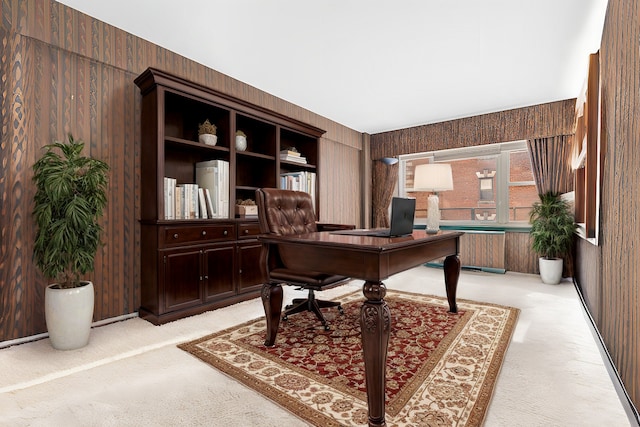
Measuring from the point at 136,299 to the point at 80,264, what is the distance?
0.81 m

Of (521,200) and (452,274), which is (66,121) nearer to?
(452,274)

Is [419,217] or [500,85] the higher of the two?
[500,85]

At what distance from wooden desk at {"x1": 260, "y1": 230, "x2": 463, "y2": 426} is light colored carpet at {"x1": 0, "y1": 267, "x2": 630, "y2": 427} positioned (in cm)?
40

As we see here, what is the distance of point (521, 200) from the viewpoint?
5.09 metres

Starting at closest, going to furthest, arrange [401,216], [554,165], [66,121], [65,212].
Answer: [401,216]
[65,212]
[66,121]
[554,165]

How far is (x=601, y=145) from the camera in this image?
7.45 feet

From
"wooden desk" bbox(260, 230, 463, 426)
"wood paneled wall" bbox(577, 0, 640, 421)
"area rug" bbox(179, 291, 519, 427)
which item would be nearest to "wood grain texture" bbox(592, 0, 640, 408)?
"wood paneled wall" bbox(577, 0, 640, 421)

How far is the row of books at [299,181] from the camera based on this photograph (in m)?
4.12

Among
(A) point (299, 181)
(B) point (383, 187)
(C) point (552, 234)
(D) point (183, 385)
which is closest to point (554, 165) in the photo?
(C) point (552, 234)

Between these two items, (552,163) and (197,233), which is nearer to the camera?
(197,233)

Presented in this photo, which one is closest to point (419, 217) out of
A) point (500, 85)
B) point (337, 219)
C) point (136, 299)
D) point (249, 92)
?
point (337, 219)

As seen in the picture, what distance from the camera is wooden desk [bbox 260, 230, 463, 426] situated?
4.49ft

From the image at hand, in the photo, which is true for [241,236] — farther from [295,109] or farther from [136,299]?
[295,109]

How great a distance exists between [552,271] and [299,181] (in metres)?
3.51
